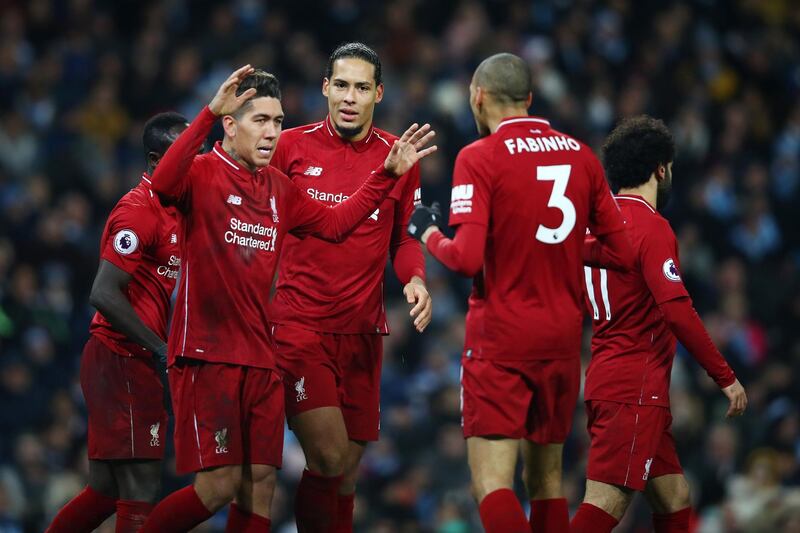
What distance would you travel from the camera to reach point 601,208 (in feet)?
20.7

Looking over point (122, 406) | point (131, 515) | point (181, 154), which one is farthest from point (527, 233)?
point (131, 515)

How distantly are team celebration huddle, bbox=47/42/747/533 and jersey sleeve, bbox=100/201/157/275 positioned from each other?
12mm

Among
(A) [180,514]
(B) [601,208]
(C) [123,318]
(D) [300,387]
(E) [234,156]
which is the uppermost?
(E) [234,156]

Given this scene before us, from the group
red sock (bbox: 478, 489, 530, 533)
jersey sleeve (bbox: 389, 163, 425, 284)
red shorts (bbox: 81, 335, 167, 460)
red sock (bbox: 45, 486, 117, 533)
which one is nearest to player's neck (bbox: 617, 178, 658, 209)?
jersey sleeve (bbox: 389, 163, 425, 284)

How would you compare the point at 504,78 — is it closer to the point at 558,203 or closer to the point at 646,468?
the point at 558,203

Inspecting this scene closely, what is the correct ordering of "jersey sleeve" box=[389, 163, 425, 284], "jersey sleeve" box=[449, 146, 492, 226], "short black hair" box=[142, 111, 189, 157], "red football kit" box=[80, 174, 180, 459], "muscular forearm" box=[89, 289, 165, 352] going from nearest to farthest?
"jersey sleeve" box=[449, 146, 492, 226] < "muscular forearm" box=[89, 289, 165, 352] < "red football kit" box=[80, 174, 180, 459] < "short black hair" box=[142, 111, 189, 157] < "jersey sleeve" box=[389, 163, 425, 284]

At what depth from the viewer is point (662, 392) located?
675cm

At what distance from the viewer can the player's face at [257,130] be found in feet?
20.4

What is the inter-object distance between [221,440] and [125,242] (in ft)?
4.19

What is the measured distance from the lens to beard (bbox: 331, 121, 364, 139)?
7.16 metres

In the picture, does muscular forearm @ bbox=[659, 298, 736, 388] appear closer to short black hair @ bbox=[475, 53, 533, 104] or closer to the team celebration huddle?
the team celebration huddle

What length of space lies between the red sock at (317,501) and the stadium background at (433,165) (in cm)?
431

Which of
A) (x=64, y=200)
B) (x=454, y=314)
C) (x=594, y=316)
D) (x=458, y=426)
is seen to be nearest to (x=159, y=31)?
A: (x=64, y=200)

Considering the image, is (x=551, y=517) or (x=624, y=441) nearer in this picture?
(x=551, y=517)
